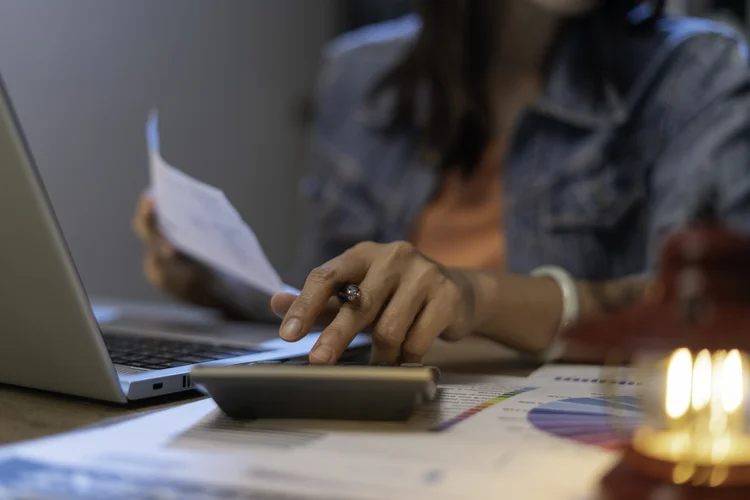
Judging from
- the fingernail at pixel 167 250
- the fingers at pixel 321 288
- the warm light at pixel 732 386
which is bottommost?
the warm light at pixel 732 386

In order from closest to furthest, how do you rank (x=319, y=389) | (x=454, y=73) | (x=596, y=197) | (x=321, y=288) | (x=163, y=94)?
(x=319, y=389) < (x=321, y=288) < (x=596, y=197) < (x=454, y=73) < (x=163, y=94)

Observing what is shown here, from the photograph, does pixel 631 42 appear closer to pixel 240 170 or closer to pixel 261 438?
pixel 261 438

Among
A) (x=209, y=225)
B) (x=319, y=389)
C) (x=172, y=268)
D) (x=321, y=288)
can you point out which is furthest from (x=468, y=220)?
(x=319, y=389)

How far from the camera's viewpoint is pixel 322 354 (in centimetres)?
46

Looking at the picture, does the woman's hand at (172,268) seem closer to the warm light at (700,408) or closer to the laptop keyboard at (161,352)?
the laptop keyboard at (161,352)

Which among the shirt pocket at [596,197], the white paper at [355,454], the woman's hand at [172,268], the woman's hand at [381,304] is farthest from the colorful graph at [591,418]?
the shirt pocket at [596,197]

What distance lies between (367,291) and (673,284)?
0.25 meters

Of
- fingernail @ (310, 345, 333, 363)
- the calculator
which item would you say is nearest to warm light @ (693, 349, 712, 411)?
the calculator

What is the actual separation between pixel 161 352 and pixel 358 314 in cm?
20

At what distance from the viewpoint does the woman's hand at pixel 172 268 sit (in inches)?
35.8

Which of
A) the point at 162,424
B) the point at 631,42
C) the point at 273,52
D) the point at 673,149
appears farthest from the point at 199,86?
the point at 162,424

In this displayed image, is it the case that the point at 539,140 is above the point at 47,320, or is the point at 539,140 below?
below

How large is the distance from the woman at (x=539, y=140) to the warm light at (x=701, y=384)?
0.37 metres

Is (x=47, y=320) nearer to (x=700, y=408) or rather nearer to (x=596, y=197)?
(x=700, y=408)
